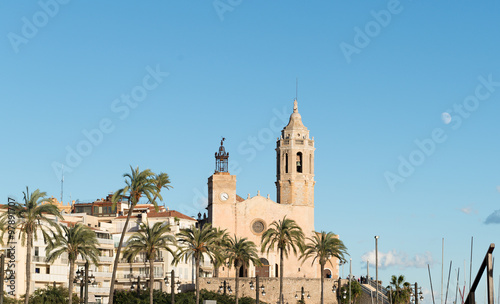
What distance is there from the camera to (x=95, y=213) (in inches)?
5187

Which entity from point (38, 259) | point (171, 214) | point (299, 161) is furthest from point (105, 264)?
point (299, 161)

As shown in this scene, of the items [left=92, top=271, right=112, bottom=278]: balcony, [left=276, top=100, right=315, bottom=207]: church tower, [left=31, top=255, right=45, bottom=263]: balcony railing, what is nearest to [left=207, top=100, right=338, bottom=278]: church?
[left=276, top=100, right=315, bottom=207]: church tower

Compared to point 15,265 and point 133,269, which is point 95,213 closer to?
point 133,269

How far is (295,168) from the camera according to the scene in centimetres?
10650

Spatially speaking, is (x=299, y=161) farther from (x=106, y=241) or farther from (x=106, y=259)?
(x=106, y=259)

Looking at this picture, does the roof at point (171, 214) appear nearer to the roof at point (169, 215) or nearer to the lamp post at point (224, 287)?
the roof at point (169, 215)

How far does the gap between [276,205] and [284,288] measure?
13.3 m

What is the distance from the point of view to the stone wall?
93869mm

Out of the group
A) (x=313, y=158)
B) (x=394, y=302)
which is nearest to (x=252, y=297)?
(x=394, y=302)

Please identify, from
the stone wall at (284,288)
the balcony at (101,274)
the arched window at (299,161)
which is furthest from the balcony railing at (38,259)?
the arched window at (299,161)

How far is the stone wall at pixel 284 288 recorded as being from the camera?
93.9 metres

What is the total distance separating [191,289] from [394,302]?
23.3 meters

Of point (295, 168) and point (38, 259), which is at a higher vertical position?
point (295, 168)

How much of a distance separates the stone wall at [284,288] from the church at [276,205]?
19.3 ft
